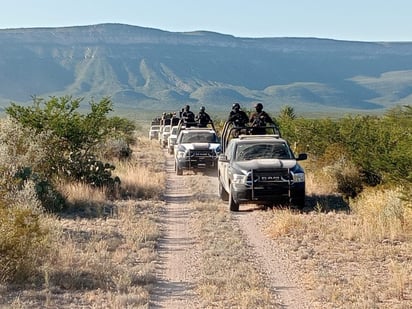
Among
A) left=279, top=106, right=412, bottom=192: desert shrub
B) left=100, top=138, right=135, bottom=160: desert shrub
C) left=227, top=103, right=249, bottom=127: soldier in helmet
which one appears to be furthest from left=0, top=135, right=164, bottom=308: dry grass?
left=100, top=138, right=135, bottom=160: desert shrub

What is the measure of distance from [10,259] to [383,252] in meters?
5.38

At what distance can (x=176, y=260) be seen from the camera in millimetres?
10570

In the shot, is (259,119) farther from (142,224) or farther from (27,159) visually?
(142,224)

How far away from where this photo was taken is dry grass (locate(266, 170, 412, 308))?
27.9 ft

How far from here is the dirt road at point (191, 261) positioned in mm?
8539

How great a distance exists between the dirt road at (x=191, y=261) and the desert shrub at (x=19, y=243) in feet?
5.46

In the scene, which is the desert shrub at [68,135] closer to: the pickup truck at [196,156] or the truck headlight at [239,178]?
the truck headlight at [239,178]

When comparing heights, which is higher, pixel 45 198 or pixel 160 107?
pixel 45 198

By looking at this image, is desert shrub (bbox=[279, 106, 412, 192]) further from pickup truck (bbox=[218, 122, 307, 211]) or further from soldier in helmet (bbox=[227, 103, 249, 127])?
soldier in helmet (bbox=[227, 103, 249, 127])

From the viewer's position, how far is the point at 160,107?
170375 millimetres

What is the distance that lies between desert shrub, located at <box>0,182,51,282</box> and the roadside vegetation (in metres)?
0.01

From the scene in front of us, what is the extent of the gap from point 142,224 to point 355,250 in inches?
157

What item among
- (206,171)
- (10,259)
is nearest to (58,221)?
(10,259)

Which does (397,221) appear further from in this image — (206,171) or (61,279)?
(206,171)
